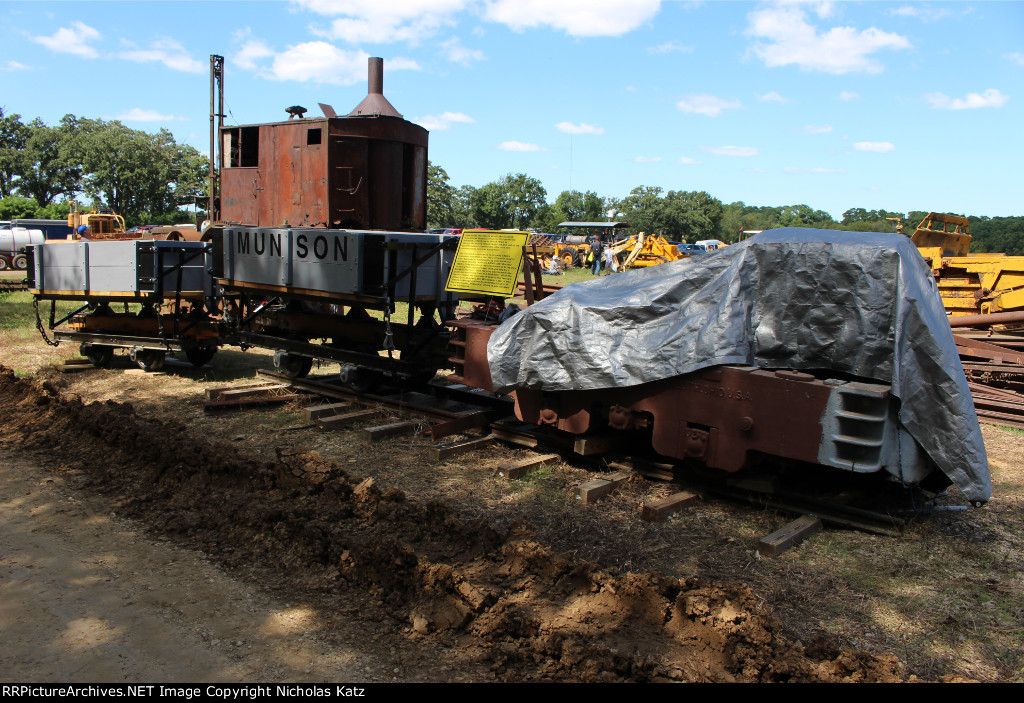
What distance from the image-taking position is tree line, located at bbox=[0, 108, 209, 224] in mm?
62969

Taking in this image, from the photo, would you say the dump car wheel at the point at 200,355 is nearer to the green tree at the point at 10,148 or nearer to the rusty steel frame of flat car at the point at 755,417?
the rusty steel frame of flat car at the point at 755,417

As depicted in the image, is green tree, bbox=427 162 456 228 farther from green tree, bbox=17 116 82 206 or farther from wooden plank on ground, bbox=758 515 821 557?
wooden plank on ground, bbox=758 515 821 557

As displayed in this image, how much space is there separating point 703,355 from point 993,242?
236ft

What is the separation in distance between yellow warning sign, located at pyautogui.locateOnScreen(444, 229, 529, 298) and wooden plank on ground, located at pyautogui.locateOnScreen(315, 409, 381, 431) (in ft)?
5.96

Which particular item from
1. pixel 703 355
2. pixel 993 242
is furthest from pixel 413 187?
pixel 993 242

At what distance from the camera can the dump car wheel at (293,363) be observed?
990cm

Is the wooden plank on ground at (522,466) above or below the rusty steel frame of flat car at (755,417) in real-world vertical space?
below

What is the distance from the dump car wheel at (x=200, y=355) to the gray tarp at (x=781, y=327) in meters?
6.74

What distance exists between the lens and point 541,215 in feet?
269

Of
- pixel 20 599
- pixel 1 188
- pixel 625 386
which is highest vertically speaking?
pixel 1 188

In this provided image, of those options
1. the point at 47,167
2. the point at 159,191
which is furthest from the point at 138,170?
the point at 47,167

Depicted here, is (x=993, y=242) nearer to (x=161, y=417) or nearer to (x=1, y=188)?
(x=161, y=417)

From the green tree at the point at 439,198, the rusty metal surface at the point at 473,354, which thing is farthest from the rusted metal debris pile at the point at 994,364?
the green tree at the point at 439,198

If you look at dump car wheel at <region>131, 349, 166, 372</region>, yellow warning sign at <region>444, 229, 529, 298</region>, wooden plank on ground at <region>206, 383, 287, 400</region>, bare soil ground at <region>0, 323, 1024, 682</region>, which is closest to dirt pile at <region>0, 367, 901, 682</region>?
bare soil ground at <region>0, 323, 1024, 682</region>
